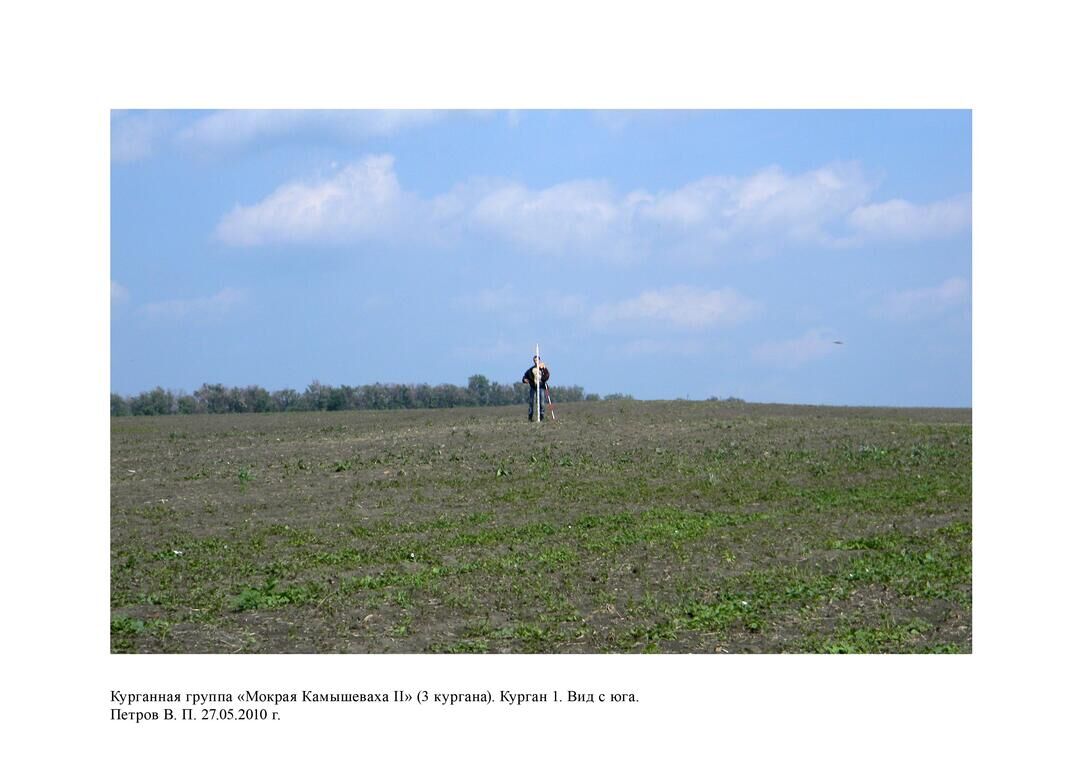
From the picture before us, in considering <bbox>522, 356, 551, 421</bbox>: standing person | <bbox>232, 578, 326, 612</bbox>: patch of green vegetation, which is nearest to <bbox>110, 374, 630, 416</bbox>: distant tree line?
<bbox>522, 356, 551, 421</bbox>: standing person

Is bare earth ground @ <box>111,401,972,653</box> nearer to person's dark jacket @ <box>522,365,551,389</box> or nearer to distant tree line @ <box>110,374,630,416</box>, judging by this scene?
person's dark jacket @ <box>522,365,551,389</box>

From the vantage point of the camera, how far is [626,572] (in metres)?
14.4

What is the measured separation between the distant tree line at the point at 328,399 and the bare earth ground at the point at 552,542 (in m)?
20.5

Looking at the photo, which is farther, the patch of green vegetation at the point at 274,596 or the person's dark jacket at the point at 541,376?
the person's dark jacket at the point at 541,376

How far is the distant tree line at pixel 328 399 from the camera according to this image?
48750 millimetres

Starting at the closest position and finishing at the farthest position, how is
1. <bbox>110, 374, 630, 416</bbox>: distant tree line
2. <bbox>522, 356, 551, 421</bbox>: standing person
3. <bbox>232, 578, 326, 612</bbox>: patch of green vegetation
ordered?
<bbox>232, 578, 326, 612</bbox>: patch of green vegetation, <bbox>522, 356, 551, 421</bbox>: standing person, <bbox>110, 374, 630, 416</bbox>: distant tree line

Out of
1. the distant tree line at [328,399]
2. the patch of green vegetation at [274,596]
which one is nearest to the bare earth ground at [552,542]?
the patch of green vegetation at [274,596]

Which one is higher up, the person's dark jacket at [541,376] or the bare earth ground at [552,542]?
the person's dark jacket at [541,376]

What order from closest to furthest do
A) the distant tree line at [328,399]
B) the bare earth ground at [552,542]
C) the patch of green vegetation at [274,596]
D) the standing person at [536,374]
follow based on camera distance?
the bare earth ground at [552,542]
the patch of green vegetation at [274,596]
the standing person at [536,374]
the distant tree line at [328,399]

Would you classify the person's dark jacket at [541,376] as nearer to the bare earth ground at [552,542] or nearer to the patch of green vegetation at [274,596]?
the bare earth ground at [552,542]

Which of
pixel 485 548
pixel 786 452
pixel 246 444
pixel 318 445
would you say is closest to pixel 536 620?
pixel 485 548

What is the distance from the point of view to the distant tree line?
48.8 metres

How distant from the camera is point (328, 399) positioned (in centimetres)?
5128

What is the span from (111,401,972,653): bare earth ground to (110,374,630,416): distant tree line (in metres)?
20.5
